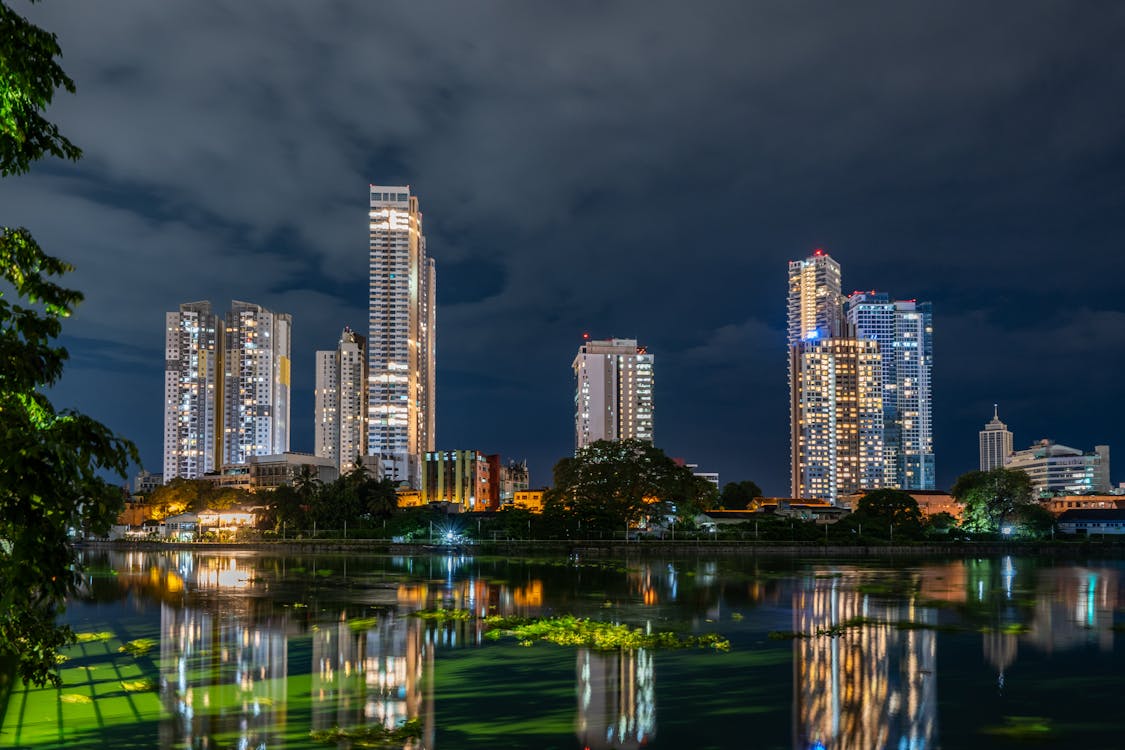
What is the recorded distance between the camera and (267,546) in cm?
10894

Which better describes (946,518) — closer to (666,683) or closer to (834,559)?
(834,559)

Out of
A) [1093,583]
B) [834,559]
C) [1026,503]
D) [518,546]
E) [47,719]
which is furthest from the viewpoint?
[1026,503]

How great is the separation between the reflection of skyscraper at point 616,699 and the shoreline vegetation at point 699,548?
216ft

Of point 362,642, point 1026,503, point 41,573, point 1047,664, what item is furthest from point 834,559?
point 41,573

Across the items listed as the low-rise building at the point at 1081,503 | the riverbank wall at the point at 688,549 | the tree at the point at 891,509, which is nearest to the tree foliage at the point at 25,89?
the riverbank wall at the point at 688,549

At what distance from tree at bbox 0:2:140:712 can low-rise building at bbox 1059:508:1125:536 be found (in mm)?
147322

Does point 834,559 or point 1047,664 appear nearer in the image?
point 1047,664

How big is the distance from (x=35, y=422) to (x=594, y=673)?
2273cm

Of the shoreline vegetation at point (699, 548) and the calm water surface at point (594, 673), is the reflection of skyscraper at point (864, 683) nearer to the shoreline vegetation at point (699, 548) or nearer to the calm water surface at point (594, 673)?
the calm water surface at point (594, 673)

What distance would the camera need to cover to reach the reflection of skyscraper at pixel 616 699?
877 inches

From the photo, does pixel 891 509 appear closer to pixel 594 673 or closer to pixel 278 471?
pixel 594 673

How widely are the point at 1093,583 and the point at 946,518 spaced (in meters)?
71.3

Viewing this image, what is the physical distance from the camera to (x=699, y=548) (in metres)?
101

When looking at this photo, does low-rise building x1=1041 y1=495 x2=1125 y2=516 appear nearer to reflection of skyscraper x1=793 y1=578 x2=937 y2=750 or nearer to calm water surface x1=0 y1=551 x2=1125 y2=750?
calm water surface x1=0 y1=551 x2=1125 y2=750
